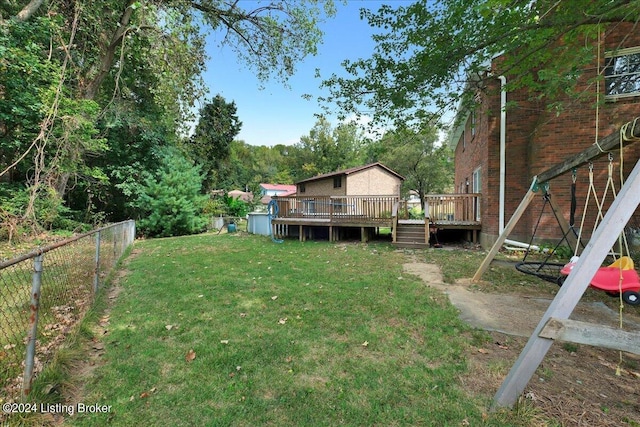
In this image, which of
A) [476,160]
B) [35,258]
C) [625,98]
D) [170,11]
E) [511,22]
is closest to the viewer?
[35,258]

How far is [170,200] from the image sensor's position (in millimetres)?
15484

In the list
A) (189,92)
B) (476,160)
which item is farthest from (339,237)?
(189,92)

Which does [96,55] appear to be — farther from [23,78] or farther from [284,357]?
[284,357]

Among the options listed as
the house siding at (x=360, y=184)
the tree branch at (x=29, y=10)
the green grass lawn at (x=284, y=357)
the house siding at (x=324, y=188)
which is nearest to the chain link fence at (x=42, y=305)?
the green grass lawn at (x=284, y=357)

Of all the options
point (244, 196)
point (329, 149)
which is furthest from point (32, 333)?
point (244, 196)

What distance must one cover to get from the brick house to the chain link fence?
7.58 meters

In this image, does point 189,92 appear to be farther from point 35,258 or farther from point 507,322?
point 507,322

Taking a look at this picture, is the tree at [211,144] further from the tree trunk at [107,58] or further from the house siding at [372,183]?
the house siding at [372,183]

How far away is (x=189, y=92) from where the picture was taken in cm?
933

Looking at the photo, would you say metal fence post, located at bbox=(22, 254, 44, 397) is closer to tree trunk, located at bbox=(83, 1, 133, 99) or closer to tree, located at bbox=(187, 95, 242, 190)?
tree trunk, located at bbox=(83, 1, 133, 99)

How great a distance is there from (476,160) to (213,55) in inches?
421

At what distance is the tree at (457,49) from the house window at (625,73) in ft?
6.50

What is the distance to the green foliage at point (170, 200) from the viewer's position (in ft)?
50.9

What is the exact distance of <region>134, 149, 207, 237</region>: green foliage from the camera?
15508 mm
